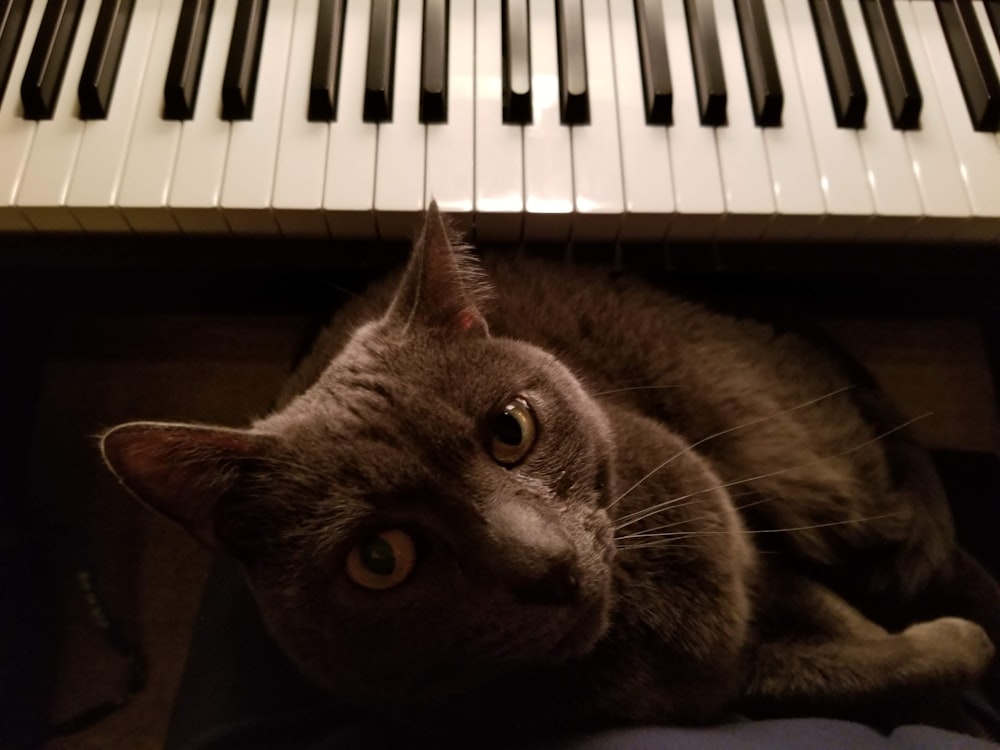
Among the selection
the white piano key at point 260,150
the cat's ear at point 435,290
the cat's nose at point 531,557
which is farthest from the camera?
the white piano key at point 260,150

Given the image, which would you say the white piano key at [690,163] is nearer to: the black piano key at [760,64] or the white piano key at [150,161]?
the black piano key at [760,64]

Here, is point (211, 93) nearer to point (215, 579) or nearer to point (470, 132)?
point (470, 132)

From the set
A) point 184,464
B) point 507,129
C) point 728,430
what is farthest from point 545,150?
point 184,464

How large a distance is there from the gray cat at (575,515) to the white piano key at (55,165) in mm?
306

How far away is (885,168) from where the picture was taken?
872mm

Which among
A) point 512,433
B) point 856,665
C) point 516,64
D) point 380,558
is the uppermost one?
point 516,64

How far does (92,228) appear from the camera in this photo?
88 cm

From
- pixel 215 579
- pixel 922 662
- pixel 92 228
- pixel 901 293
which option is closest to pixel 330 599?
pixel 215 579

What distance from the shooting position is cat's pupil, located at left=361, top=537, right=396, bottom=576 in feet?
2.24

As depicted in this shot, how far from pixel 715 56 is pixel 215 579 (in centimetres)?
83

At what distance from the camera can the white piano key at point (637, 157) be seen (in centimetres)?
87

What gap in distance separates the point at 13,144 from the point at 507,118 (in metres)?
0.52

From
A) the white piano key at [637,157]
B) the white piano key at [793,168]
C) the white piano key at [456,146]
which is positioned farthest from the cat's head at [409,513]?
the white piano key at [793,168]

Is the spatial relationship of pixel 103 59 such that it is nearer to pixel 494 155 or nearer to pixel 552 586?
pixel 494 155
